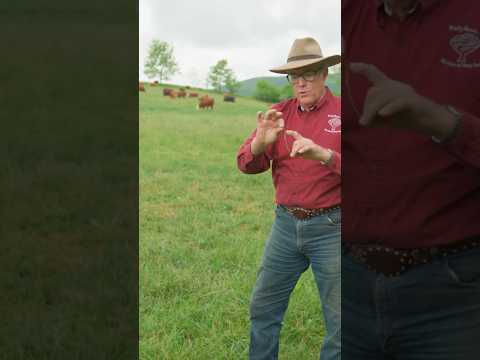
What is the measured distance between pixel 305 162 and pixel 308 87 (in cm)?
15

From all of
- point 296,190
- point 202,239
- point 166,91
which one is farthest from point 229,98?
point 202,239

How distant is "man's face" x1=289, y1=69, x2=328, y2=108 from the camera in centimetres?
91

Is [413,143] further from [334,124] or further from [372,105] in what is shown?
[334,124]

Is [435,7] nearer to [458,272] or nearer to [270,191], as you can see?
[458,272]

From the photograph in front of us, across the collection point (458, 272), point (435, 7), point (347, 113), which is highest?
point (435, 7)

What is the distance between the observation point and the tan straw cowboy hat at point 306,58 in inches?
27.5

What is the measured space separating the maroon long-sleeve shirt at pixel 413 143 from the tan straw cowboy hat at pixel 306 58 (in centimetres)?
10

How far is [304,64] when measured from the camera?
0.79 meters

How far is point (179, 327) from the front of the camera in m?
0.94
